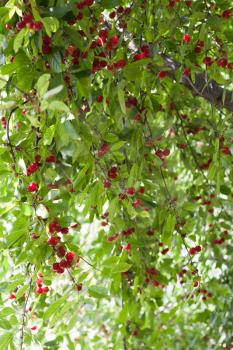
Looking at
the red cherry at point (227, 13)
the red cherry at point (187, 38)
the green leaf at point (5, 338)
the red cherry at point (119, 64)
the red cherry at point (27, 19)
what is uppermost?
the red cherry at point (27, 19)

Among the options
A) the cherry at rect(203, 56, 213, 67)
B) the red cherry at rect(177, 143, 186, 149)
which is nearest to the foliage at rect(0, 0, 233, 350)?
the cherry at rect(203, 56, 213, 67)

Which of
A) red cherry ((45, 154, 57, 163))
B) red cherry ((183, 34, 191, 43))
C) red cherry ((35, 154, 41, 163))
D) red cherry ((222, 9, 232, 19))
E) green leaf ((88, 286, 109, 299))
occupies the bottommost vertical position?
green leaf ((88, 286, 109, 299))

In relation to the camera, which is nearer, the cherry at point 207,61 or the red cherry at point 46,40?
the red cherry at point 46,40

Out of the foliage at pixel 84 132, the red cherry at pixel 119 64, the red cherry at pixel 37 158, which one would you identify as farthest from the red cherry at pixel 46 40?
the red cherry at pixel 37 158

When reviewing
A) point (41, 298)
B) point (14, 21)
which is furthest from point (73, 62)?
point (41, 298)

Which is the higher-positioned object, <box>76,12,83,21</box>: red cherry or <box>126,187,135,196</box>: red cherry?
<box>76,12,83,21</box>: red cherry

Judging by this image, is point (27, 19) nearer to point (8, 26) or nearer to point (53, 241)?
point (8, 26)

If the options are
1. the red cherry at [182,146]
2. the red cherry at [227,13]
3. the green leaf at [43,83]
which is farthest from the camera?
the red cherry at [182,146]

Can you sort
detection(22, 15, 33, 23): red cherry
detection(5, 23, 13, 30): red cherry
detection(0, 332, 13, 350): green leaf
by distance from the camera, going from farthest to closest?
detection(0, 332, 13, 350): green leaf → detection(5, 23, 13, 30): red cherry → detection(22, 15, 33, 23): red cherry

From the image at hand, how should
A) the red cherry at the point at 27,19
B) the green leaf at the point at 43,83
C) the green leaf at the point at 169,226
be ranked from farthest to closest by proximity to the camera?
the green leaf at the point at 169,226 → the red cherry at the point at 27,19 → the green leaf at the point at 43,83

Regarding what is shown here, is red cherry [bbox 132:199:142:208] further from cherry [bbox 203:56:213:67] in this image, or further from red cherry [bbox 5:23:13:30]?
red cherry [bbox 5:23:13:30]

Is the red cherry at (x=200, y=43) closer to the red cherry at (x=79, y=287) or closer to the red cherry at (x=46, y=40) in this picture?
the red cherry at (x=46, y=40)

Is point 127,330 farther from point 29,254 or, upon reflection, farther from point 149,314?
point 29,254

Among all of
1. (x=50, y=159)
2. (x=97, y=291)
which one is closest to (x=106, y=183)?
(x=50, y=159)
